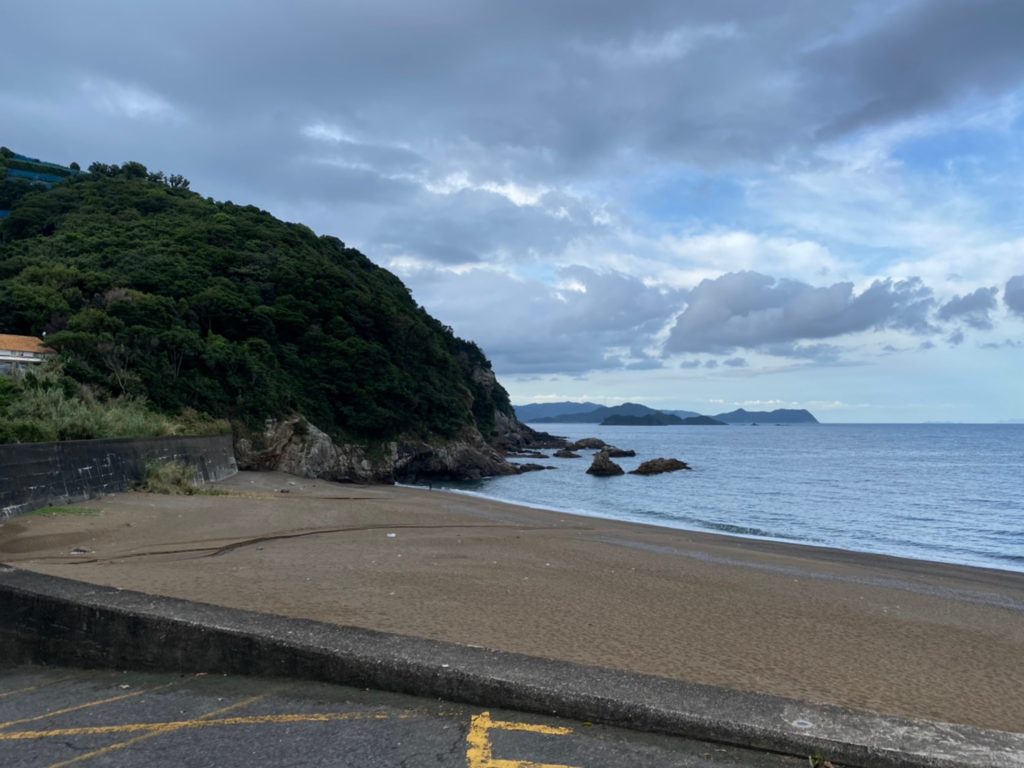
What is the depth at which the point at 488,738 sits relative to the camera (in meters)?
3.85

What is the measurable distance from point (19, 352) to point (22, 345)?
0.65 m

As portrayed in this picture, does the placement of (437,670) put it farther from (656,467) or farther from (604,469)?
(656,467)

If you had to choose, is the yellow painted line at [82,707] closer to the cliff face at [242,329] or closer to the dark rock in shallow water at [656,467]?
the cliff face at [242,329]

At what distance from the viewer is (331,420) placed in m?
44.3

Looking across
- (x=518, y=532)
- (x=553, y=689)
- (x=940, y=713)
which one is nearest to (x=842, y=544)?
(x=518, y=532)

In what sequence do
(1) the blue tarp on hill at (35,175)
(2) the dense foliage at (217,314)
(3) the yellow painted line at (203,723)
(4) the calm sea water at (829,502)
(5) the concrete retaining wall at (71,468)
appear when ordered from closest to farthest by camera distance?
(3) the yellow painted line at (203,723), (5) the concrete retaining wall at (71,468), (4) the calm sea water at (829,502), (2) the dense foliage at (217,314), (1) the blue tarp on hill at (35,175)

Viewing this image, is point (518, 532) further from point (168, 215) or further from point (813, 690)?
point (168, 215)

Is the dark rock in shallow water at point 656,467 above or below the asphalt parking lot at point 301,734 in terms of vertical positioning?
below

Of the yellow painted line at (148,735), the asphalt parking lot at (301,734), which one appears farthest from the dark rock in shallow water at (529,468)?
the yellow painted line at (148,735)

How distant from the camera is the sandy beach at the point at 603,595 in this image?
5969 millimetres

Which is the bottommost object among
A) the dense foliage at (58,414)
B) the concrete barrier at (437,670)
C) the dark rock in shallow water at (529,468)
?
the dark rock in shallow water at (529,468)

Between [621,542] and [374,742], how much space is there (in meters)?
13.4

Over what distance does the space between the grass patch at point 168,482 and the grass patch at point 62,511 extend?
15.1 feet

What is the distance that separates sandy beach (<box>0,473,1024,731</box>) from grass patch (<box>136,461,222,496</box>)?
2594 millimetres
